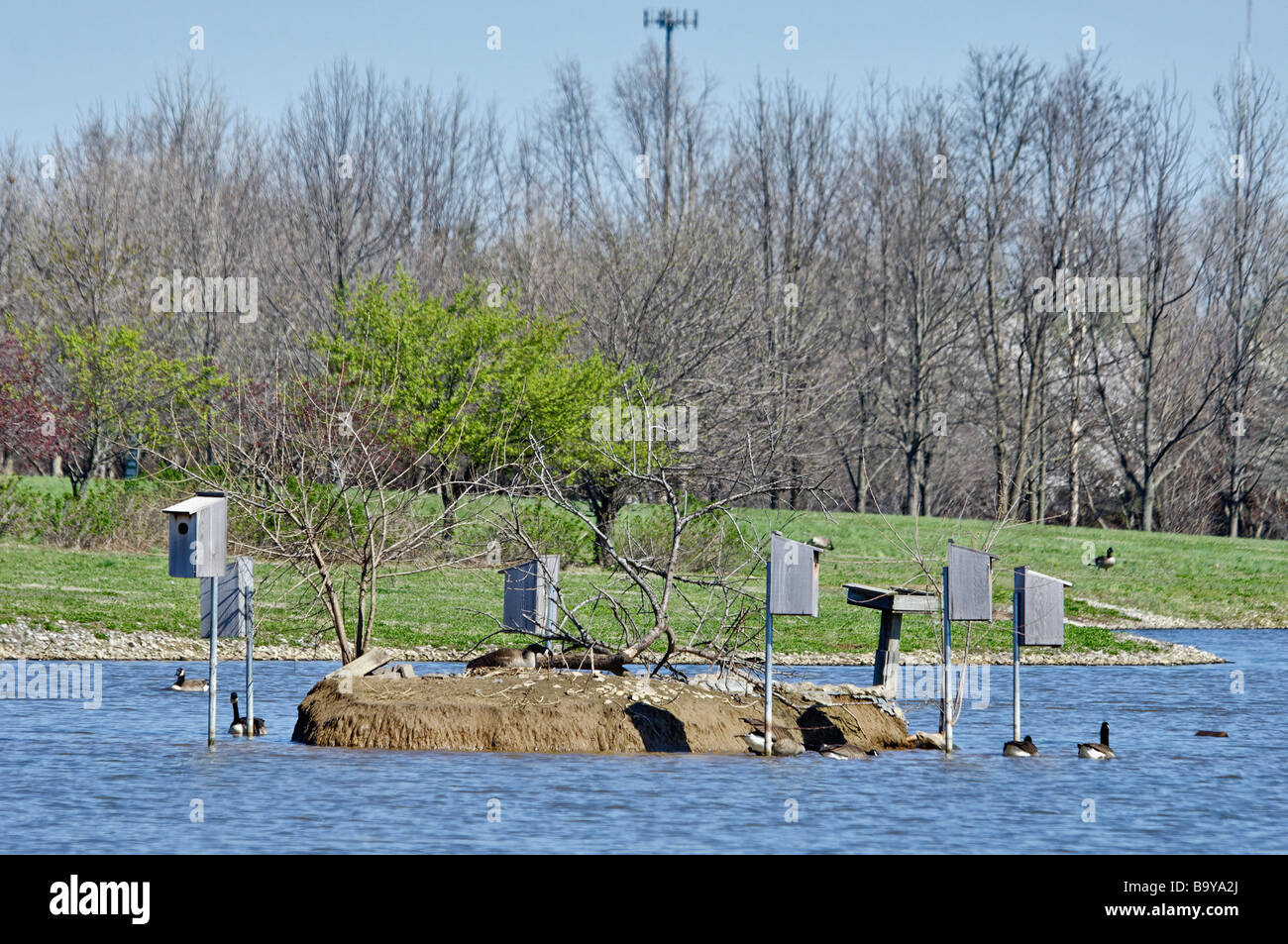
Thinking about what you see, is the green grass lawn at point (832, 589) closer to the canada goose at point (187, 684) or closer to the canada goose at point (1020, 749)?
the canada goose at point (187, 684)

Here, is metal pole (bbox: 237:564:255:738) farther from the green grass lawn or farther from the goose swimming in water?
the goose swimming in water

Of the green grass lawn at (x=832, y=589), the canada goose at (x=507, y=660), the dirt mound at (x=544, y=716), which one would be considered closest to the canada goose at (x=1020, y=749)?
the dirt mound at (x=544, y=716)

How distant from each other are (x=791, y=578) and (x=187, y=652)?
14.3m

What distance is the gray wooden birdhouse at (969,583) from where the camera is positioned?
1820cm

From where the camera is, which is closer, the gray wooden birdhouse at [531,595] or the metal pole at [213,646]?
the metal pole at [213,646]

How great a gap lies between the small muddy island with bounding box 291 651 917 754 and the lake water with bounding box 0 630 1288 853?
40 cm

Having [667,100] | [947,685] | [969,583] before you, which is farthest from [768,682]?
[667,100]

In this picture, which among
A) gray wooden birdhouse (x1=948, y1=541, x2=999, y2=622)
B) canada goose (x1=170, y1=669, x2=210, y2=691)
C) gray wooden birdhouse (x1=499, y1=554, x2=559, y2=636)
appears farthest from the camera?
canada goose (x1=170, y1=669, x2=210, y2=691)

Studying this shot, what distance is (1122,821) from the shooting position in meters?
15.6

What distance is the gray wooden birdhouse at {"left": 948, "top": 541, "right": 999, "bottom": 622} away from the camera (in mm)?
18203

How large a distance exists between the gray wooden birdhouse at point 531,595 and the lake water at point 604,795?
112 inches

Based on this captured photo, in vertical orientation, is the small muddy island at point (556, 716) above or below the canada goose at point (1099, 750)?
above

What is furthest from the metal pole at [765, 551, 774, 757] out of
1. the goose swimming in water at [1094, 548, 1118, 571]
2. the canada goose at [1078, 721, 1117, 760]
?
the goose swimming in water at [1094, 548, 1118, 571]

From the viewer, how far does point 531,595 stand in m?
21.2
